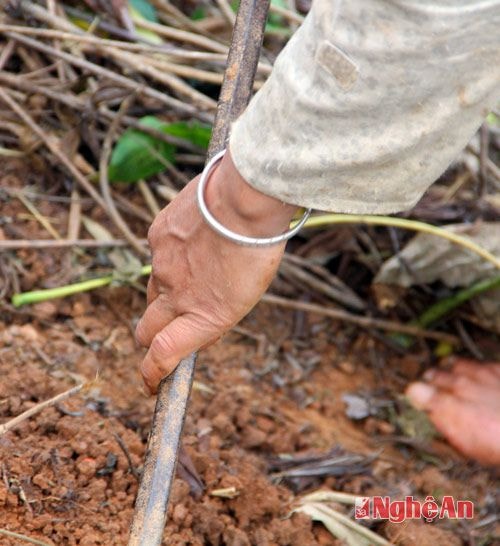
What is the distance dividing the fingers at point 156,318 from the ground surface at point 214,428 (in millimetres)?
307

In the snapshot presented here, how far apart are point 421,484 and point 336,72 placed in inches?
44.9

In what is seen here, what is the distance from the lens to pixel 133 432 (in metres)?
1.46

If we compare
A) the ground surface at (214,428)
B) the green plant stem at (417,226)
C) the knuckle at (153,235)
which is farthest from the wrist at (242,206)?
the green plant stem at (417,226)

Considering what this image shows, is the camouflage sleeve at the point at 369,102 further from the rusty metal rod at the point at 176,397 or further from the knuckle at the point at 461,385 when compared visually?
the knuckle at the point at 461,385

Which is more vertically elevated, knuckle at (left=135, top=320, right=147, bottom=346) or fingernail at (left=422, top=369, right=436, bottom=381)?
knuckle at (left=135, top=320, right=147, bottom=346)

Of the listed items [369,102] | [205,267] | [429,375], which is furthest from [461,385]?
[369,102]

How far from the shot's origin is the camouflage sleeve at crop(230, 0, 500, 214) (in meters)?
0.86

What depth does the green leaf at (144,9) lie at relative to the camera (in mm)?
2229

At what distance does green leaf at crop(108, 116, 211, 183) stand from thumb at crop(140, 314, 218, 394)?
0.95 meters

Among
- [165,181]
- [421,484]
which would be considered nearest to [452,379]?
[421,484]

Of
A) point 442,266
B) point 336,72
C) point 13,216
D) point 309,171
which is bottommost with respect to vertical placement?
point 442,266

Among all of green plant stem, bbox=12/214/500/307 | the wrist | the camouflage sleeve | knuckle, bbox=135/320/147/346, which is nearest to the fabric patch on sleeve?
the camouflage sleeve

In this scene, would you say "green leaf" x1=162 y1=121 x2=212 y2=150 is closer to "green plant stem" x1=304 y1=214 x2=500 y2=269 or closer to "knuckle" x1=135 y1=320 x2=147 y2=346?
"green plant stem" x1=304 y1=214 x2=500 y2=269

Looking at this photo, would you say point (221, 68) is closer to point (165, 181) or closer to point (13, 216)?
point (165, 181)
